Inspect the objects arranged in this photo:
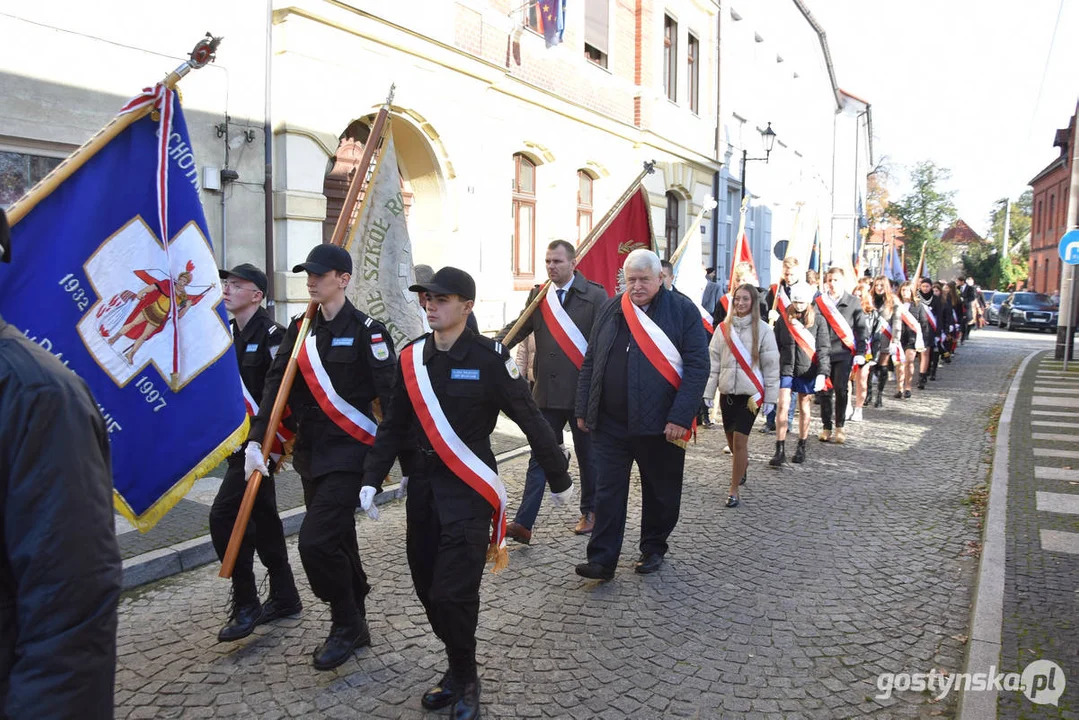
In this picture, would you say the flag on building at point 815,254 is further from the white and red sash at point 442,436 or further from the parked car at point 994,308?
the parked car at point 994,308

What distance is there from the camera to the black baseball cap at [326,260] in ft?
13.6

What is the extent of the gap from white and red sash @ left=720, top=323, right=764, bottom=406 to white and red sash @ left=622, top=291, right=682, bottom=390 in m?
2.08

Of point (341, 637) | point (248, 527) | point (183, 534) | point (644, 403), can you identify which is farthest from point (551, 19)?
point (341, 637)

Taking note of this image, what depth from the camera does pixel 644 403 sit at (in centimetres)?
532

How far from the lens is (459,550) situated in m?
3.61

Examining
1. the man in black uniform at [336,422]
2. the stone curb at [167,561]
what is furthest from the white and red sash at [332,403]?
the stone curb at [167,561]

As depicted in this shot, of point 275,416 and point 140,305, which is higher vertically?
point 140,305

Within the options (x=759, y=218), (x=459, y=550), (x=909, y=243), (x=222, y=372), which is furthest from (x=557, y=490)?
(x=909, y=243)

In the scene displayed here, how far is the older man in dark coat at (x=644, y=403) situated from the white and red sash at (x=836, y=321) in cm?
528

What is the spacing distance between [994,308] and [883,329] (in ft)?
125

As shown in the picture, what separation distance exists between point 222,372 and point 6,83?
16.8 feet

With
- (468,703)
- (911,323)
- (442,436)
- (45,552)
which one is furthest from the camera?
(911,323)

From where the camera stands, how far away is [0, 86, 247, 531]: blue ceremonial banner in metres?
3.38

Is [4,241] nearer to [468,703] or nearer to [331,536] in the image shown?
[331,536]
